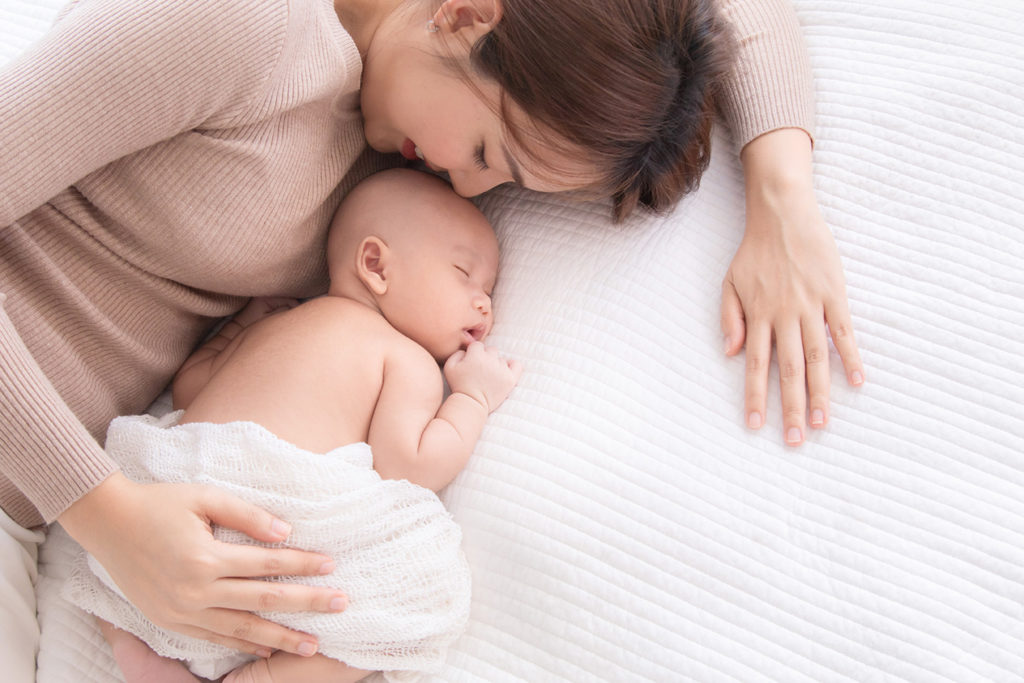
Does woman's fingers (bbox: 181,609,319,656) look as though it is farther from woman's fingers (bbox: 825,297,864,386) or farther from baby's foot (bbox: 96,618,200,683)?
woman's fingers (bbox: 825,297,864,386)

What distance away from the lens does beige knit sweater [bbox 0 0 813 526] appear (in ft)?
2.84

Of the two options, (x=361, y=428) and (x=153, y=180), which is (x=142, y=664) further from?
(x=153, y=180)

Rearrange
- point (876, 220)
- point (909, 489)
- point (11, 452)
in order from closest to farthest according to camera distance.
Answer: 1. point (11, 452)
2. point (909, 489)
3. point (876, 220)

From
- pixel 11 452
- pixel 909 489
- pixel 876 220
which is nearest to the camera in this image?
pixel 11 452

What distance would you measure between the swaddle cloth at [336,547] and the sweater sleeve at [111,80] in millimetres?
337

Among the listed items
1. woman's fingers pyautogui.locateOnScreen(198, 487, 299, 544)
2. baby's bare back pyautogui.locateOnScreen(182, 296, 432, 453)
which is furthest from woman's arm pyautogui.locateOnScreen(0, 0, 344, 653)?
baby's bare back pyautogui.locateOnScreen(182, 296, 432, 453)

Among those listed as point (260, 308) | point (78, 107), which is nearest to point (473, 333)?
point (260, 308)

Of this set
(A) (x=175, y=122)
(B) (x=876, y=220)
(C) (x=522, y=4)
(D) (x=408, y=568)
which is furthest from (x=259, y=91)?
(B) (x=876, y=220)

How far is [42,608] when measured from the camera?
1.02 m

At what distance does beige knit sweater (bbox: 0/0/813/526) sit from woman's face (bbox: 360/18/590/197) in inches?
2.0

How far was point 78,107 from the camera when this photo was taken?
2.84 feet

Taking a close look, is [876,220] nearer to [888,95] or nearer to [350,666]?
[888,95]

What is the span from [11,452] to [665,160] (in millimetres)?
847

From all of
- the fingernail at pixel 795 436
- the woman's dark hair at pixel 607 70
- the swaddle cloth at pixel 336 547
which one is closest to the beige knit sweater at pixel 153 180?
the swaddle cloth at pixel 336 547
